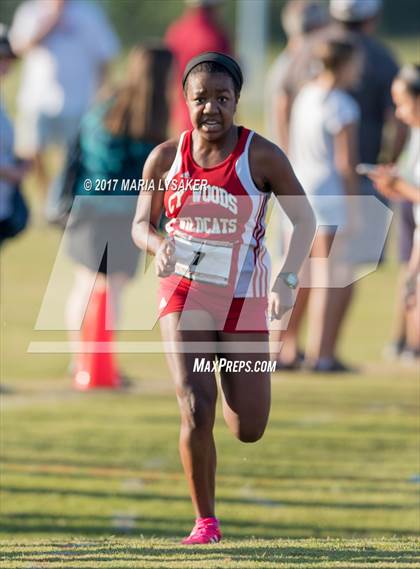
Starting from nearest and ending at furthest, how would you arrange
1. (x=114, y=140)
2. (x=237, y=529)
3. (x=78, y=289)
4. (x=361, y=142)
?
(x=237, y=529)
(x=114, y=140)
(x=78, y=289)
(x=361, y=142)

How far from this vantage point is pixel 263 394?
211 inches

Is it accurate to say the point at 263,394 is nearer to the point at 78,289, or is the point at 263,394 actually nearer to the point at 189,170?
the point at 189,170

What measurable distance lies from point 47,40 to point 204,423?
36.8 feet

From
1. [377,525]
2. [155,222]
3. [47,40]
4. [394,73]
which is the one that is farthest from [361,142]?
[47,40]

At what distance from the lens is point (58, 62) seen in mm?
15758

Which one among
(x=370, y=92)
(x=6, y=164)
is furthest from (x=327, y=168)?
(x=6, y=164)

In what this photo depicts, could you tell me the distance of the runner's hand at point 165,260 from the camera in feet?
16.4

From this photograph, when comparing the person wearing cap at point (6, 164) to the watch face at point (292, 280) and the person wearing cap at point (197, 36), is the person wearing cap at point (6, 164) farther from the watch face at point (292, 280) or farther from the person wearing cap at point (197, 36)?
the person wearing cap at point (197, 36)

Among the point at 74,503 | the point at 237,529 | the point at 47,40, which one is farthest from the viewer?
the point at 47,40

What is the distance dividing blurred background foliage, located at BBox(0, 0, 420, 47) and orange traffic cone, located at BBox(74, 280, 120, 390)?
24.3 m

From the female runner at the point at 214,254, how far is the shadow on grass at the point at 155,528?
118 centimetres

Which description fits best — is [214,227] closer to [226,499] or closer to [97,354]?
[226,499]

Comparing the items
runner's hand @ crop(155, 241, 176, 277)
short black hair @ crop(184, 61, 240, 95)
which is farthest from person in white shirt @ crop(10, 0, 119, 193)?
runner's hand @ crop(155, 241, 176, 277)

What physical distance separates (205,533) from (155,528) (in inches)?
51.4
